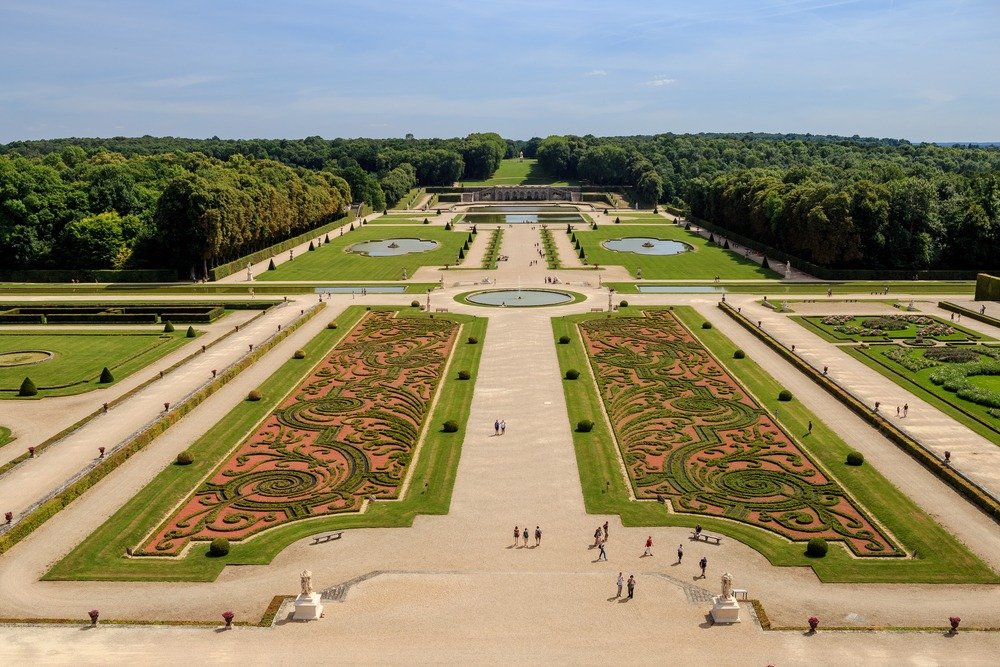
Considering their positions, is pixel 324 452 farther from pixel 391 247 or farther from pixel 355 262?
pixel 391 247

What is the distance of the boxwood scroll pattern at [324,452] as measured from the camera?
32.2m

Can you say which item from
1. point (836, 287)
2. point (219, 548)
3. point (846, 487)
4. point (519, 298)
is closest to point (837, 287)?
point (836, 287)

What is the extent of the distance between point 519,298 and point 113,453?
4597 cm

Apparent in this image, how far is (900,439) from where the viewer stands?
1539 inches

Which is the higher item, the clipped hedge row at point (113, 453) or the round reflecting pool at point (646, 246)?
the round reflecting pool at point (646, 246)

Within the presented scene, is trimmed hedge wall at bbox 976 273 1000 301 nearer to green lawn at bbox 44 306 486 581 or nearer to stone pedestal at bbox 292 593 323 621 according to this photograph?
green lawn at bbox 44 306 486 581

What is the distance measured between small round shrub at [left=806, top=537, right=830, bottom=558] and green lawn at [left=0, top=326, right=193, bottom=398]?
41.5 m

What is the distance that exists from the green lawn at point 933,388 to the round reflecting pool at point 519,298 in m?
27.1

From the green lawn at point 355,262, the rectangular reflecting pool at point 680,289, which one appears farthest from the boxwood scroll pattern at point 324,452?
the green lawn at point 355,262

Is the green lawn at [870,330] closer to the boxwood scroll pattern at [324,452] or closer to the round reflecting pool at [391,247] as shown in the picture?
the boxwood scroll pattern at [324,452]

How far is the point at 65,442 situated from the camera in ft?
129

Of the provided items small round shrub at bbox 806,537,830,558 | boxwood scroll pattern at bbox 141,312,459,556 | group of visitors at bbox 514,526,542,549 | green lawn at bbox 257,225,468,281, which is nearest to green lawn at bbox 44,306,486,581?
boxwood scroll pattern at bbox 141,312,459,556

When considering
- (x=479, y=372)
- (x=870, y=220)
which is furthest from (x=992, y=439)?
(x=870, y=220)

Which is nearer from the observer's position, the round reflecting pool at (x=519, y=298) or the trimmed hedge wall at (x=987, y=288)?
the trimmed hedge wall at (x=987, y=288)
